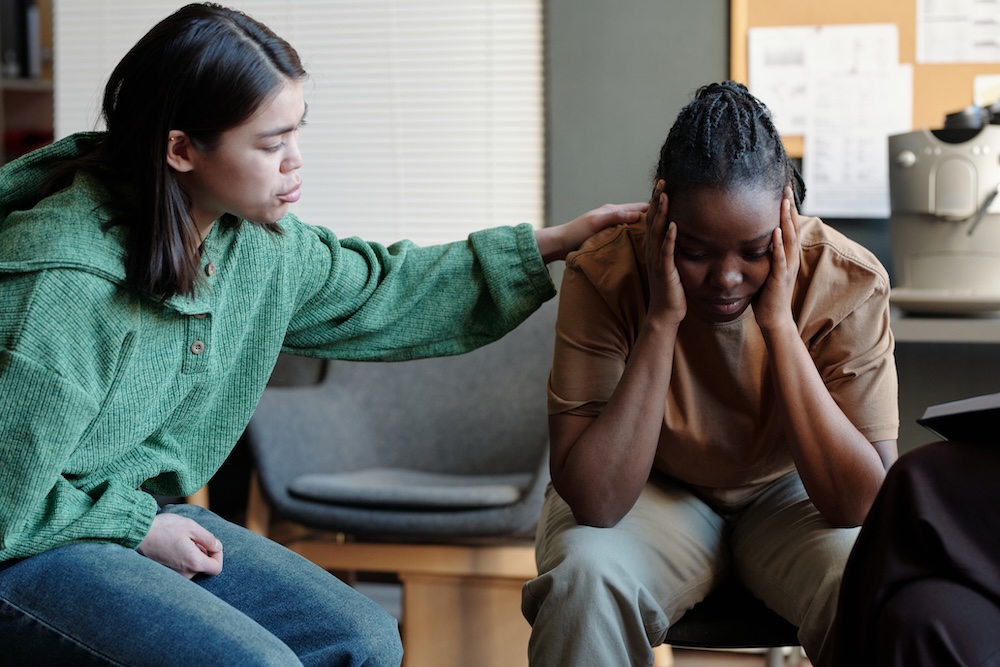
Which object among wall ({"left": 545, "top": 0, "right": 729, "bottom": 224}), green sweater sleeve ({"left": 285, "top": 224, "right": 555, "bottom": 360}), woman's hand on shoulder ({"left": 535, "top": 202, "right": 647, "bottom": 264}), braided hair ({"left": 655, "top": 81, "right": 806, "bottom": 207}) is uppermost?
wall ({"left": 545, "top": 0, "right": 729, "bottom": 224})

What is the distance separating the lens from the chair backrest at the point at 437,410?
245 cm

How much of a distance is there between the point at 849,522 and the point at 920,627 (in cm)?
39

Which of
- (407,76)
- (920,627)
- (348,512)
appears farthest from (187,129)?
(407,76)

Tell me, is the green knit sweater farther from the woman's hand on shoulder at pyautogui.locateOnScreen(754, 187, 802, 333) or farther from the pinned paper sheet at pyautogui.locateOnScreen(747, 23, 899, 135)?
the pinned paper sheet at pyautogui.locateOnScreen(747, 23, 899, 135)

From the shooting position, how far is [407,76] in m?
2.73

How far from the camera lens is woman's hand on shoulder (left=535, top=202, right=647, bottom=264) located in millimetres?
1555

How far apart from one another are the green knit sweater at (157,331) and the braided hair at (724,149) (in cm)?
32

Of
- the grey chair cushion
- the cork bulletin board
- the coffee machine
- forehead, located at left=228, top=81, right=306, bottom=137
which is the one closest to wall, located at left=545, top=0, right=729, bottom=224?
the cork bulletin board

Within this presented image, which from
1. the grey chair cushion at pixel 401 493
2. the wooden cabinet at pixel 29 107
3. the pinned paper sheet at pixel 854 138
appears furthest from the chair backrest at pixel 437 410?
the wooden cabinet at pixel 29 107

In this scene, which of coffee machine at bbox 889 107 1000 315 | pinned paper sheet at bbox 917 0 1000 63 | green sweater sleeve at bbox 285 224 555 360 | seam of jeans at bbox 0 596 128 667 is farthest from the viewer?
pinned paper sheet at bbox 917 0 1000 63

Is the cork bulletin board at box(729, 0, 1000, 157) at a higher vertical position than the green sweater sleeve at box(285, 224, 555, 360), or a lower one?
higher

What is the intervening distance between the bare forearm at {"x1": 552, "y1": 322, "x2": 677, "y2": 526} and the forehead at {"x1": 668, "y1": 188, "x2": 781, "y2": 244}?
154mm

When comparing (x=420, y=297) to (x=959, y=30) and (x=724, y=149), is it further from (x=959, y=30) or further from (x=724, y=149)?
(x=959, y=30)

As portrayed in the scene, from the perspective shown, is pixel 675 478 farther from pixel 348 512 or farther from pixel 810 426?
pixel 348 512
